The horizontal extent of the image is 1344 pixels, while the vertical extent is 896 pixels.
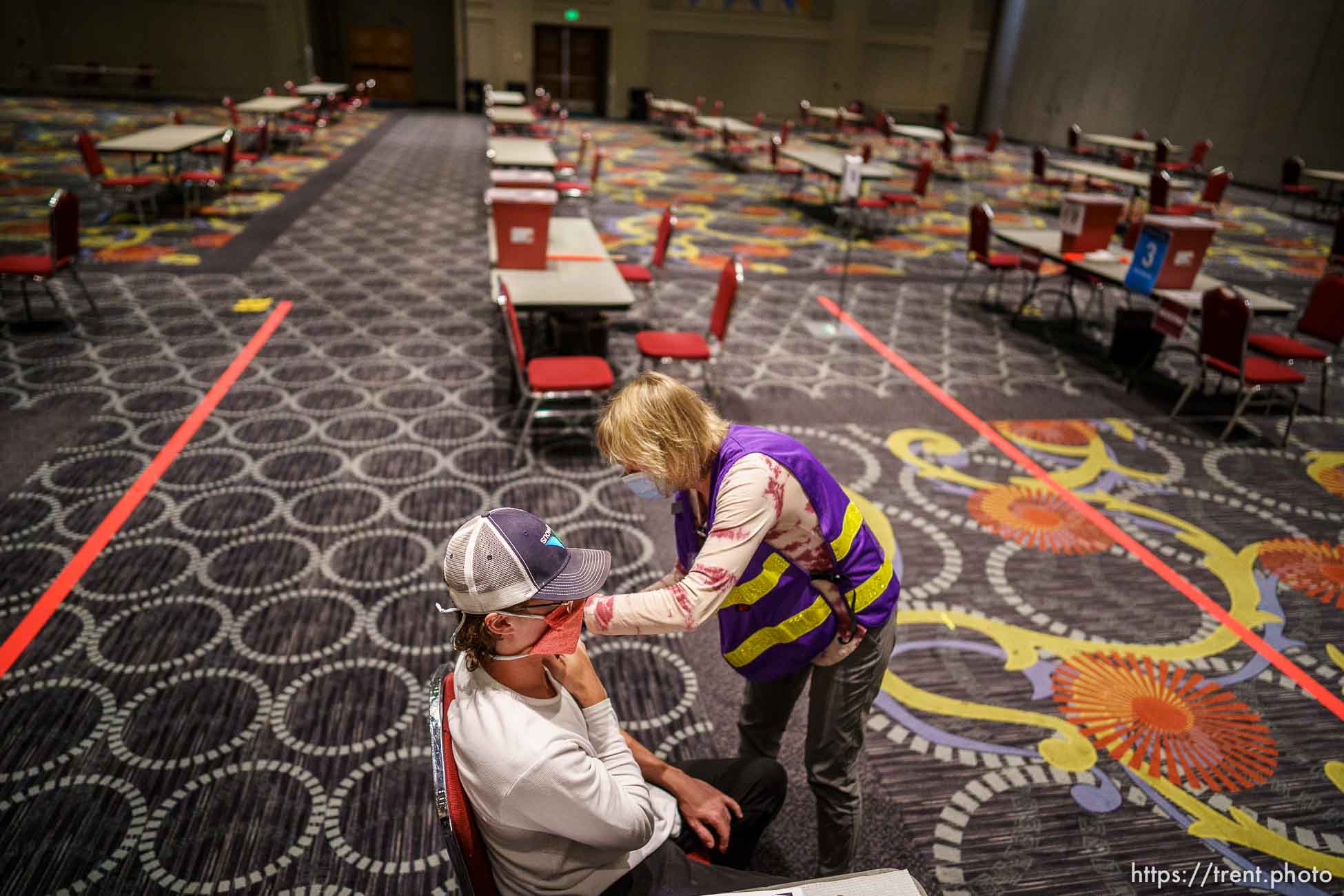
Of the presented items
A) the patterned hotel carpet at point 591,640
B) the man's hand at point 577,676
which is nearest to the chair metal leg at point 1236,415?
the patterned hotel carpet at point 591,640

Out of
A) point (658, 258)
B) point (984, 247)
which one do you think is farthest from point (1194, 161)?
point (658, 258)

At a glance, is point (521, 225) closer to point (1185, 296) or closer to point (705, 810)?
point (705, 810)

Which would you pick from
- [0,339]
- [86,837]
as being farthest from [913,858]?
[0,339]

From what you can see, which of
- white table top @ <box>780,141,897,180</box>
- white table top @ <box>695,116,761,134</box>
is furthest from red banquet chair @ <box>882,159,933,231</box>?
white table top @ <box>695,116,761,134</box>

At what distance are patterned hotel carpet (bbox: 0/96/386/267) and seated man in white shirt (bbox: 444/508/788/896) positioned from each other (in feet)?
23.7

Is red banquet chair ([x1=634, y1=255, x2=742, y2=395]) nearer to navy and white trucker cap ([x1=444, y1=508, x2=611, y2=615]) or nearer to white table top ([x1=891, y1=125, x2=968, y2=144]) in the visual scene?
navy and white trucker cap ([x1=444, y1=508, x2=611, y2=615])

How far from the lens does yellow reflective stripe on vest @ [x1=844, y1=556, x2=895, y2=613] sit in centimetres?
174

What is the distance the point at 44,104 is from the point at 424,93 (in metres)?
8.93

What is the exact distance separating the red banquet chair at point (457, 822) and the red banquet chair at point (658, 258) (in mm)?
4261

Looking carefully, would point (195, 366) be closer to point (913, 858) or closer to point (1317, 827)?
point (913, 858)

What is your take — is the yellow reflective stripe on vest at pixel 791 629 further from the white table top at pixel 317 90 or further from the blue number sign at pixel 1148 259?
the white table top at pixel 317 90

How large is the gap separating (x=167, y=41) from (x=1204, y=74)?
23.6 meters

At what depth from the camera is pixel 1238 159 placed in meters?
15.0

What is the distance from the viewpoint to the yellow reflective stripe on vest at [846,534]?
1.68 m
